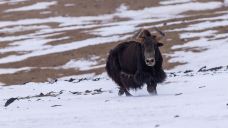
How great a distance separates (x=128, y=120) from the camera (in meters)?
9.46

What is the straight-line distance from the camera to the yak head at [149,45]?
1341cm

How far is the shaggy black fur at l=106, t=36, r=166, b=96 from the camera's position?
1399 cm

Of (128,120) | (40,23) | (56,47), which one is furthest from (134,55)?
(40,23)

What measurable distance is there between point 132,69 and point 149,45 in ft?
4.33

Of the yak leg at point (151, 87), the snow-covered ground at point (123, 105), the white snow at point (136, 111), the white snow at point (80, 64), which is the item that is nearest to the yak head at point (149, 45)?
the yak leg at point (151, 87)

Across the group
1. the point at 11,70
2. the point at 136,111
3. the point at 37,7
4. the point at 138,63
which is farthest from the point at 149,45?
the point at 37,7

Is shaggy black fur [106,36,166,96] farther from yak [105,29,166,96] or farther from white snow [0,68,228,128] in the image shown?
white snow [0,68,228,128]

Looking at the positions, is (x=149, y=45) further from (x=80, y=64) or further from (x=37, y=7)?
(x=37, y=7)

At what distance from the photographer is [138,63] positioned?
561 inches

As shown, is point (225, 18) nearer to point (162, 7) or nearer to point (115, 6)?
point (162, 7)

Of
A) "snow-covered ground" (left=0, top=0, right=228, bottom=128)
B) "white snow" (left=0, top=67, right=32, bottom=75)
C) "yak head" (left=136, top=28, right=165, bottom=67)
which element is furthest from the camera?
"white snow" (left=0, top=67, right=32, bottom=75)

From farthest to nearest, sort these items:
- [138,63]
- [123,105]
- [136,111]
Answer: [138,63] < [123,105] < [136,111]

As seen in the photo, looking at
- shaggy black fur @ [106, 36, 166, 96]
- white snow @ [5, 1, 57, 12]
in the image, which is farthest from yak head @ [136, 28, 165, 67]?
white snow @ [5, 1, 57, 12]

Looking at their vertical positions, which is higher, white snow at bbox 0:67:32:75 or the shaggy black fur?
the shaggy black fur
